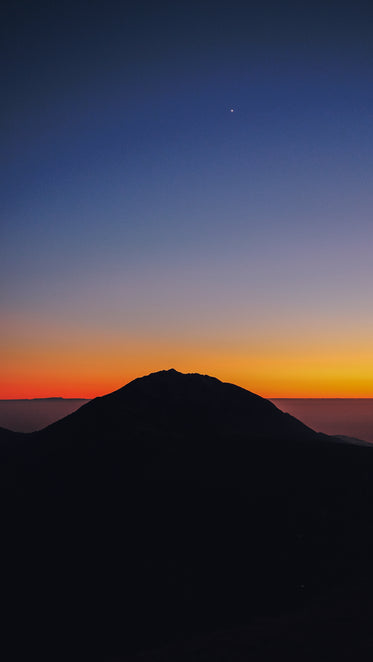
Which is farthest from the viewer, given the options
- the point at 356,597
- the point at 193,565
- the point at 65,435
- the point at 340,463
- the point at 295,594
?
the point at 65,435

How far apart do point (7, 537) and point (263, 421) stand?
134 feet

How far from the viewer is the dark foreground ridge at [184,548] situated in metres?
14.6

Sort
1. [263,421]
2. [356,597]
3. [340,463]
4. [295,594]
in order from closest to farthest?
[356,597] < [295,594] < [340,463] < [263,421]

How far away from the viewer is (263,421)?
57.4 metres

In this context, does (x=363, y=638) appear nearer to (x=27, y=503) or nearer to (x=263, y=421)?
(x=27, y=503)

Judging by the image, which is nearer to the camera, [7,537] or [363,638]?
[363,638]

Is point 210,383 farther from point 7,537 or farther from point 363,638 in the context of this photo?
point 363,638

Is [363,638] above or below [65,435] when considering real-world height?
below

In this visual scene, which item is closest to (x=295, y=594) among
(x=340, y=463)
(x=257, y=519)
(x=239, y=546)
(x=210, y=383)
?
(x=239, y=546)

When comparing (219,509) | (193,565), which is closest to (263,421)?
(219,509)

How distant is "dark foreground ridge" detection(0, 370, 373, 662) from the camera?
14.6 meters

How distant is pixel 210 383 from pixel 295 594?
46.5m

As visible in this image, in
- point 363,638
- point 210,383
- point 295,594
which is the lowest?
point 295,594

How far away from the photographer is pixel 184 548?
20297 mm
